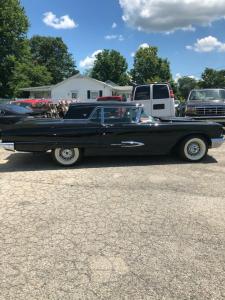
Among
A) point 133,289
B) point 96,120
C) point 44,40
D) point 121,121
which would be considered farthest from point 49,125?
point 44,40

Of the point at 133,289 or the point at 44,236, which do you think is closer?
the point at 133,289

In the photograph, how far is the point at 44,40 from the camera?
298 ft

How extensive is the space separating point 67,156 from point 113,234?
154 inches

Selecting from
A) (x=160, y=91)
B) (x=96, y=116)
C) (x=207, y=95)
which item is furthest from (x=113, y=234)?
(x=160, y=91)

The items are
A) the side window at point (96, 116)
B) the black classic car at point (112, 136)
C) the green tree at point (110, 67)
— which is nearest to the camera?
the black classic car at point (112, 136)

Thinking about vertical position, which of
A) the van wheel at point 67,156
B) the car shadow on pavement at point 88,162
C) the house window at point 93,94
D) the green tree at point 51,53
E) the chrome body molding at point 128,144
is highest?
the green tree at point 51,53

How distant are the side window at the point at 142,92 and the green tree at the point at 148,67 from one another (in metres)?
60.2

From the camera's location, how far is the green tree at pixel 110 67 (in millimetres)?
77875

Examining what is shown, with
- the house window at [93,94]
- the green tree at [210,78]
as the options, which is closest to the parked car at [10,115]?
the house window at [93,94]

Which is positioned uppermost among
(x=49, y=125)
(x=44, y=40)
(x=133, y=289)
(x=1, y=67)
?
(x=44, y=40)

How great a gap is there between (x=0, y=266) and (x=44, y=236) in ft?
2.56

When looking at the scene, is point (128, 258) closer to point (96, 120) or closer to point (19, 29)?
point (96, 120)

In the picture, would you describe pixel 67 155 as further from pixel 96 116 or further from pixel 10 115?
pixel 10 115

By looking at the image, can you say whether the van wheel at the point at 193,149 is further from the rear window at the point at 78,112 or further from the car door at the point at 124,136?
the rear window at the point at 78,112
